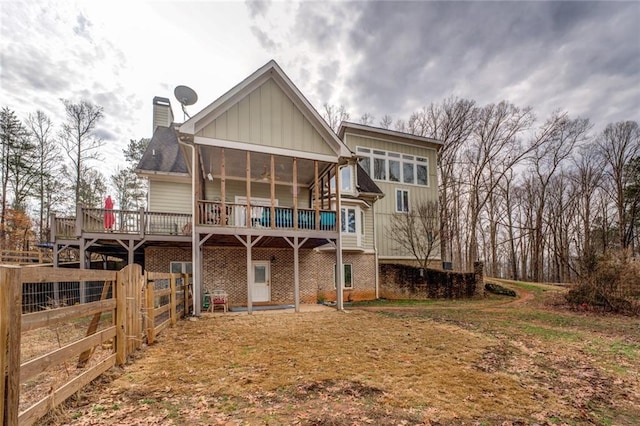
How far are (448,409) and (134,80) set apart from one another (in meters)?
25.6

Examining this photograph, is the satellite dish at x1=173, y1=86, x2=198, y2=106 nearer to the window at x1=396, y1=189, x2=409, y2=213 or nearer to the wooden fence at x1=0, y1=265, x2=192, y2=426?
the wooden fence at x1=0, y1=265, x2=192, y2=426

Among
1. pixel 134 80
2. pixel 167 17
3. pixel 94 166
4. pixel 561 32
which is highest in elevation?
pixel 134 80

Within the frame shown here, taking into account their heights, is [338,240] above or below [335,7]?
below

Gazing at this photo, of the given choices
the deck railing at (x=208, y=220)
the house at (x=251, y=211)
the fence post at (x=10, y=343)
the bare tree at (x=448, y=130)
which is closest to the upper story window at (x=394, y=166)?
the house at (x=251, y=211)

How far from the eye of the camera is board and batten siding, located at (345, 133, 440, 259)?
1877 centimetres

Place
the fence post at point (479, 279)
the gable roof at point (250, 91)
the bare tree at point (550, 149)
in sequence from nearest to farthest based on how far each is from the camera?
the gable roof at point (250, 91) < the fence post at point (479, 279) < the bare tree at point (550, 149)

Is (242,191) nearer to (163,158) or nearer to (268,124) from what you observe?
(268,124)

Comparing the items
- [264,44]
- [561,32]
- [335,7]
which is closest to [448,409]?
[335,7]

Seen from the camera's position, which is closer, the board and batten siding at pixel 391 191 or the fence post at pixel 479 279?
the fence post at pixel 479 279

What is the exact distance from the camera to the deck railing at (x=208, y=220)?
35.7 ft

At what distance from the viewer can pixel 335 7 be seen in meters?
12.8

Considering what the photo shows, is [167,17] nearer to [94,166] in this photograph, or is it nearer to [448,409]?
[448,409]

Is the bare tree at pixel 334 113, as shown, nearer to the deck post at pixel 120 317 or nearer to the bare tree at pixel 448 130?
the bare tree at pixel 448 130

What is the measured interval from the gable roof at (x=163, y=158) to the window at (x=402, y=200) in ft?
40.8
